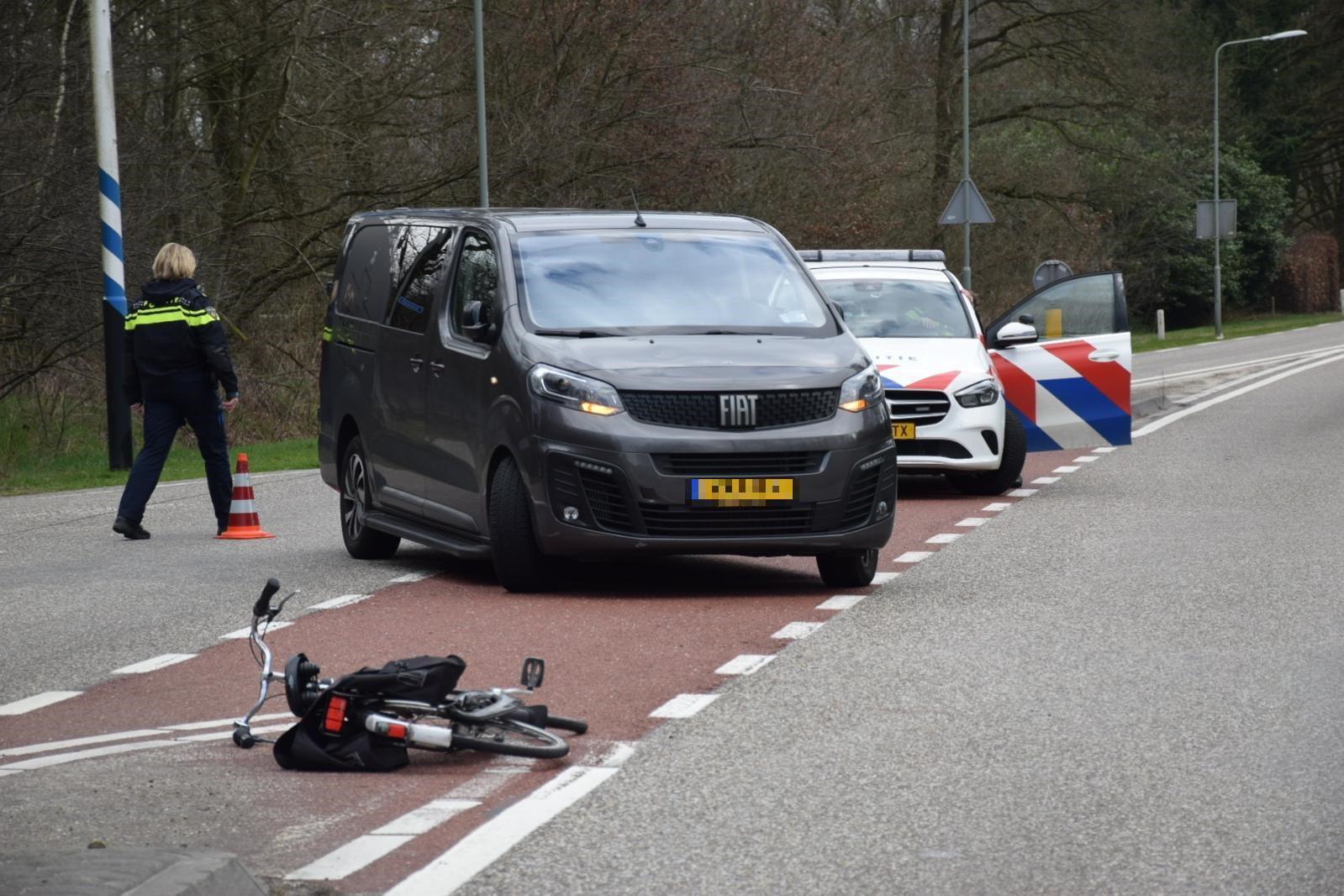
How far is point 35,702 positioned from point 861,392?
4.52 meters

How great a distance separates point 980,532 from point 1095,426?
12.4ft

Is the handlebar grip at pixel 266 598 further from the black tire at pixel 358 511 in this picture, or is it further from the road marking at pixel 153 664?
the black tire at pixel 358 511

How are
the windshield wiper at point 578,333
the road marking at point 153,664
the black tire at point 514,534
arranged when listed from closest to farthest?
the road marking at point 153,664, the black tire at point 514,534, the windshield wiper at point 578,333

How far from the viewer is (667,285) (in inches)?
468

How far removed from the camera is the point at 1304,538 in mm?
13430

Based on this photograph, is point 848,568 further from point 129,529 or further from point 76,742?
point 129,529

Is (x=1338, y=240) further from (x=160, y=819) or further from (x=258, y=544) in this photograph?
(x=160, y=819)

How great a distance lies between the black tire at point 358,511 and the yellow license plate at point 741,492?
107 inches

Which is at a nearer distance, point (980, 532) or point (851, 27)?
point (980, 532)

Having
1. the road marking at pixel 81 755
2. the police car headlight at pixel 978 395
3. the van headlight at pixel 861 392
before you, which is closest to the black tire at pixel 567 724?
the road marking at pixel 81 755

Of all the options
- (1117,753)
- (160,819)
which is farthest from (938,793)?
(160,819)

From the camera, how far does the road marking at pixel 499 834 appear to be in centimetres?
545

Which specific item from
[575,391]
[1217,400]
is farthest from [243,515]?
[1217,400]

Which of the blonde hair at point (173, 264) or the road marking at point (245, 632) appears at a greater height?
the blonde hair at point (173, 264)
